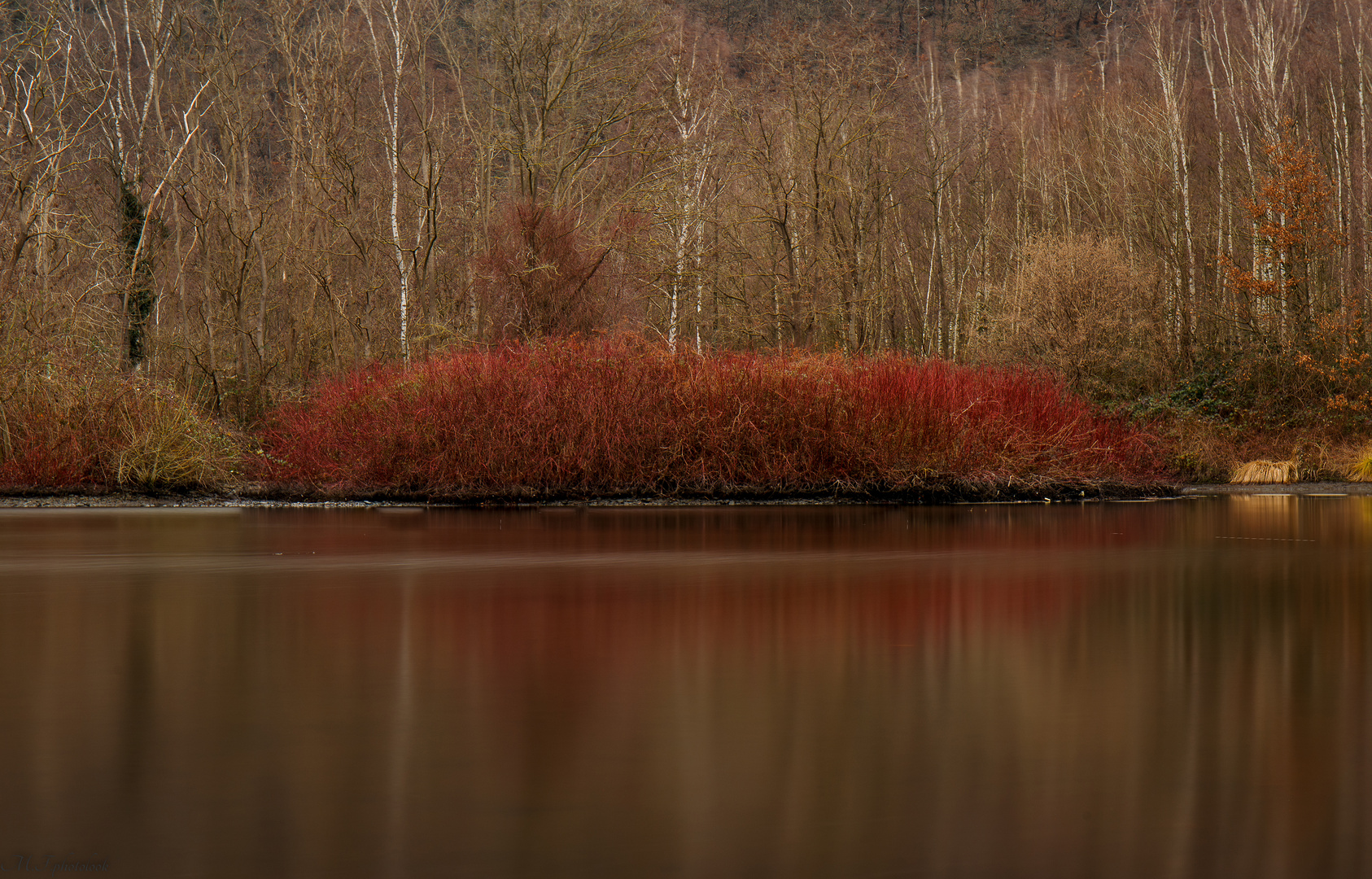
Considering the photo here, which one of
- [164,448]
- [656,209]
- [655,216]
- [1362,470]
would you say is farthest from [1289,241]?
[164,448]

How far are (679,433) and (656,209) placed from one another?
498 inches

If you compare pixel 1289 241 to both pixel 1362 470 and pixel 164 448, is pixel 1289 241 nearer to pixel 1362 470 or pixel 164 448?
pixel 1362 470

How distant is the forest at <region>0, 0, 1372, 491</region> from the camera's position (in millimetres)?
23203

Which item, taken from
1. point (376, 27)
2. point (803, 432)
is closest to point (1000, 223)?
point (376, 27)

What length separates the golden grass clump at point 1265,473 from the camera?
2189 centimetres

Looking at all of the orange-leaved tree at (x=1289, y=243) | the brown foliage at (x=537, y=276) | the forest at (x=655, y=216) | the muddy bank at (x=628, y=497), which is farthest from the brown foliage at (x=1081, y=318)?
the brown foliage at (x=537, y=276)

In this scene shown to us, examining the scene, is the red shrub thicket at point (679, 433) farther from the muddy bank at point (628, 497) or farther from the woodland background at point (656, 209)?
the woodland background at point (656, 209)

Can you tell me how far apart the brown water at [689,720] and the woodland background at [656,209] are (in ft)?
44.1

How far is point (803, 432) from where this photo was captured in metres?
16.4

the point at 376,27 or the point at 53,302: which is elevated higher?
the point at 376,27

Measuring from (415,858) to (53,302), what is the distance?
18571mm

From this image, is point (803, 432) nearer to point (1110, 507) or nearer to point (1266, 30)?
point (1110, 507)

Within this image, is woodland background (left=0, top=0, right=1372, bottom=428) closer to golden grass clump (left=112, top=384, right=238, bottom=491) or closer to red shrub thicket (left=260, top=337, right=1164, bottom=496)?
golden grass clump (left=112, top=384, right=238, bottom=491)

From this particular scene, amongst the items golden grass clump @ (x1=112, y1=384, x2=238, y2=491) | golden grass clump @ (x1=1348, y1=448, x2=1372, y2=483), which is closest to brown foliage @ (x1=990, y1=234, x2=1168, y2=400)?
golden grass clump @ (x1=1348, y1=448, x2=1372, y2=483)
